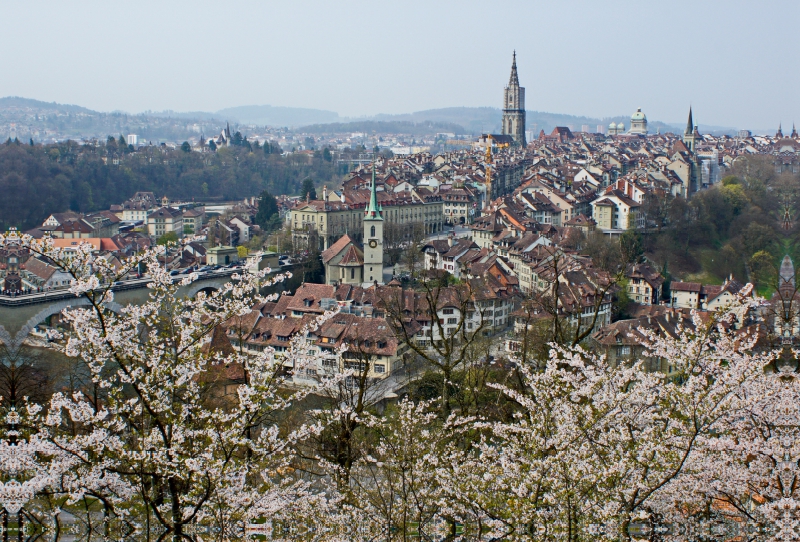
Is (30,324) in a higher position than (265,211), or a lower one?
lower

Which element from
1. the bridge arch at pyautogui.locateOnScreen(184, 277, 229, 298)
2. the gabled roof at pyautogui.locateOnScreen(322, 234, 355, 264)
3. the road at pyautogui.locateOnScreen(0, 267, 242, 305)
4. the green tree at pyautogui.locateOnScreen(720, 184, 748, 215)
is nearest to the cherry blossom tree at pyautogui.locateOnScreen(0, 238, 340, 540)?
the road at pyautogui.locateOnScreen(0, 267, 242, 305)

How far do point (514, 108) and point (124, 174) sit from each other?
3701 centimetres

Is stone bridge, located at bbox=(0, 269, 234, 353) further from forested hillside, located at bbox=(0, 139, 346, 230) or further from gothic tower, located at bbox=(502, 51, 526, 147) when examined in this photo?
gothic tower, located at bbox=(502, 51, 526, 147)

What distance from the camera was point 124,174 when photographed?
6788 centimetres

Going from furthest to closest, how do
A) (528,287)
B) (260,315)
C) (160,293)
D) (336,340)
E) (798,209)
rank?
(798,209) → (528,287) → (260,315) → (336,340) → (160,293)

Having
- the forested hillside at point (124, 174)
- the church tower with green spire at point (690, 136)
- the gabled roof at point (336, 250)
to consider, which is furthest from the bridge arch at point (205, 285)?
the church tower with green spire at point (690, 136)

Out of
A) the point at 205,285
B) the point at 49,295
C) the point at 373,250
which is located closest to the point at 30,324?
the point at 49,295

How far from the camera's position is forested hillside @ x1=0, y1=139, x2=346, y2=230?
55.5 m

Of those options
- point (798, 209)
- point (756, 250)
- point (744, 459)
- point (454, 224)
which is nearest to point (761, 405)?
point (744, 459)

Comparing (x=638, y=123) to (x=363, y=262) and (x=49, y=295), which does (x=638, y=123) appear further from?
(x=49, y=295)

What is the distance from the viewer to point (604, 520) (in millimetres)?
5152

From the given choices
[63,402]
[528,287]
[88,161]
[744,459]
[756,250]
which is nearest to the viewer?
[63,402]

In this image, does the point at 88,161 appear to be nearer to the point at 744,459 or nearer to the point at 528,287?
the point at 528,287

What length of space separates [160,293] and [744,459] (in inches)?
167
